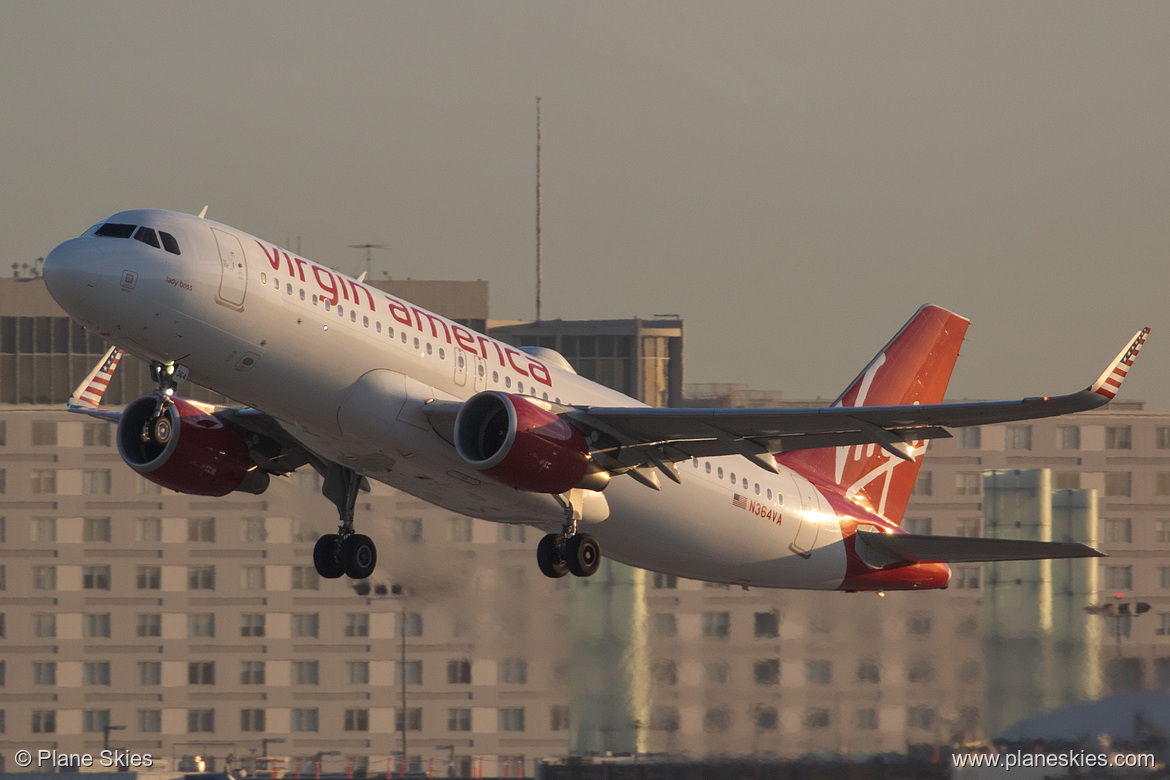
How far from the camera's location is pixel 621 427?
31.9 m

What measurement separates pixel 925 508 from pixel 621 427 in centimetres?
4966

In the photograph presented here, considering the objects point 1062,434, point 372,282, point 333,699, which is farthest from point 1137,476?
point 372,282

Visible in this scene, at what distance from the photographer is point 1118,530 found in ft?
267

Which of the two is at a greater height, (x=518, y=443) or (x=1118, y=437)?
(x=1118, y=437)

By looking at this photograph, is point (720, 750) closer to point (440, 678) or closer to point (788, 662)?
point (788, 662)

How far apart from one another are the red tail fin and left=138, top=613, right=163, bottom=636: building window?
1796 inches

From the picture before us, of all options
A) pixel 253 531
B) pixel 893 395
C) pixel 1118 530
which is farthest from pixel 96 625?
pixel 1118 530

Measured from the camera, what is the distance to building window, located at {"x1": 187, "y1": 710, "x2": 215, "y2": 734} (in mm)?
75062

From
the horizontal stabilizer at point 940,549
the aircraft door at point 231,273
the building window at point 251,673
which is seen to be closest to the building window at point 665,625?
the horizontal stabilizer at point 940,549

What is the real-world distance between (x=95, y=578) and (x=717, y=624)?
1311 inches

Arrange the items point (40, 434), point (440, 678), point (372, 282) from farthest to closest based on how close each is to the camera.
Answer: point (372, 282)
point (40, 434)
point (440, 678)

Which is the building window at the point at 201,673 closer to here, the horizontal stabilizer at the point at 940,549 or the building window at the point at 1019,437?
the building window at the point at 1019,437

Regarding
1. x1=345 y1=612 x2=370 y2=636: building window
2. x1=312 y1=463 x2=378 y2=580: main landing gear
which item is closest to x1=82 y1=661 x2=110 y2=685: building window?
x1=345 y1=612 x2=370 y2=636: building window

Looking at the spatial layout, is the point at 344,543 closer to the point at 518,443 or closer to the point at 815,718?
the point at 518,443
